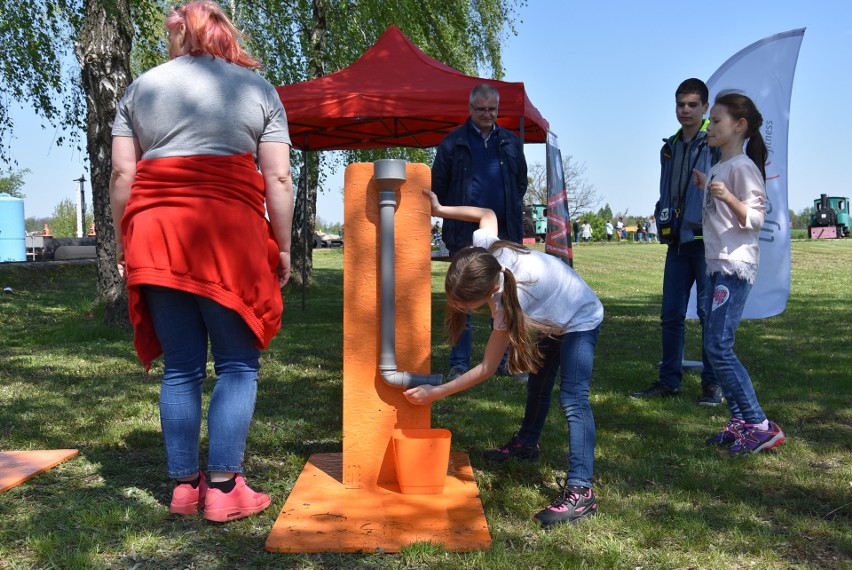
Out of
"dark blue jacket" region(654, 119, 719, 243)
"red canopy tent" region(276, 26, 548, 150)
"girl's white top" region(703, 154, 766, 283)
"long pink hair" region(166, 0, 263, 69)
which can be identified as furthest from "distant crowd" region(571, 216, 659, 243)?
"long pink hair" region(166, 0, 263, 69)

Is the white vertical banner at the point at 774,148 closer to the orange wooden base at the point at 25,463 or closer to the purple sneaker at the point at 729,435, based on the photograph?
the purple sneaker at the point at 729,435

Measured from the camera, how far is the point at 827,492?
323 centimetres

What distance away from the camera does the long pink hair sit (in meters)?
2.84

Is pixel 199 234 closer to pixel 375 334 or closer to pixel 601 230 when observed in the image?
pixel 375 334

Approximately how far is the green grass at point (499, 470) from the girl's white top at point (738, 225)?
0.92m

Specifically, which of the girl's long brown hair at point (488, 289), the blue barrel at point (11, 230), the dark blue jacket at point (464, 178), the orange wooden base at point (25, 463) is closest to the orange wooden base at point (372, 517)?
the girl's long brown hair at point (488, 289)

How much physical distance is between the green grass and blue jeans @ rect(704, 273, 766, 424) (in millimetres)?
275

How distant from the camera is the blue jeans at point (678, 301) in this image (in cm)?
495

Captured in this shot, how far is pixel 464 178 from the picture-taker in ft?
18.6

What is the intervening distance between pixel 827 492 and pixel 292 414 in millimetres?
2782

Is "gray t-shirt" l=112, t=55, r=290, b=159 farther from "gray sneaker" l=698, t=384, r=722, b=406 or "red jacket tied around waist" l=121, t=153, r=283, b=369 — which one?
"gray sneaker" l=698, t=384, r=722, b=406

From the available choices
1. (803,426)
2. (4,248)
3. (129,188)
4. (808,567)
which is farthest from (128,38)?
(4,248)

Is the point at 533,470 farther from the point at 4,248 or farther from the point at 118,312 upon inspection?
the point at 4,248

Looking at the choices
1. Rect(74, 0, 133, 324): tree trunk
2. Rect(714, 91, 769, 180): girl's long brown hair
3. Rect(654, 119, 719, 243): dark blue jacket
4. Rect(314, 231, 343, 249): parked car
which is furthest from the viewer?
Rect(314, 231, 343, 249): parked car
